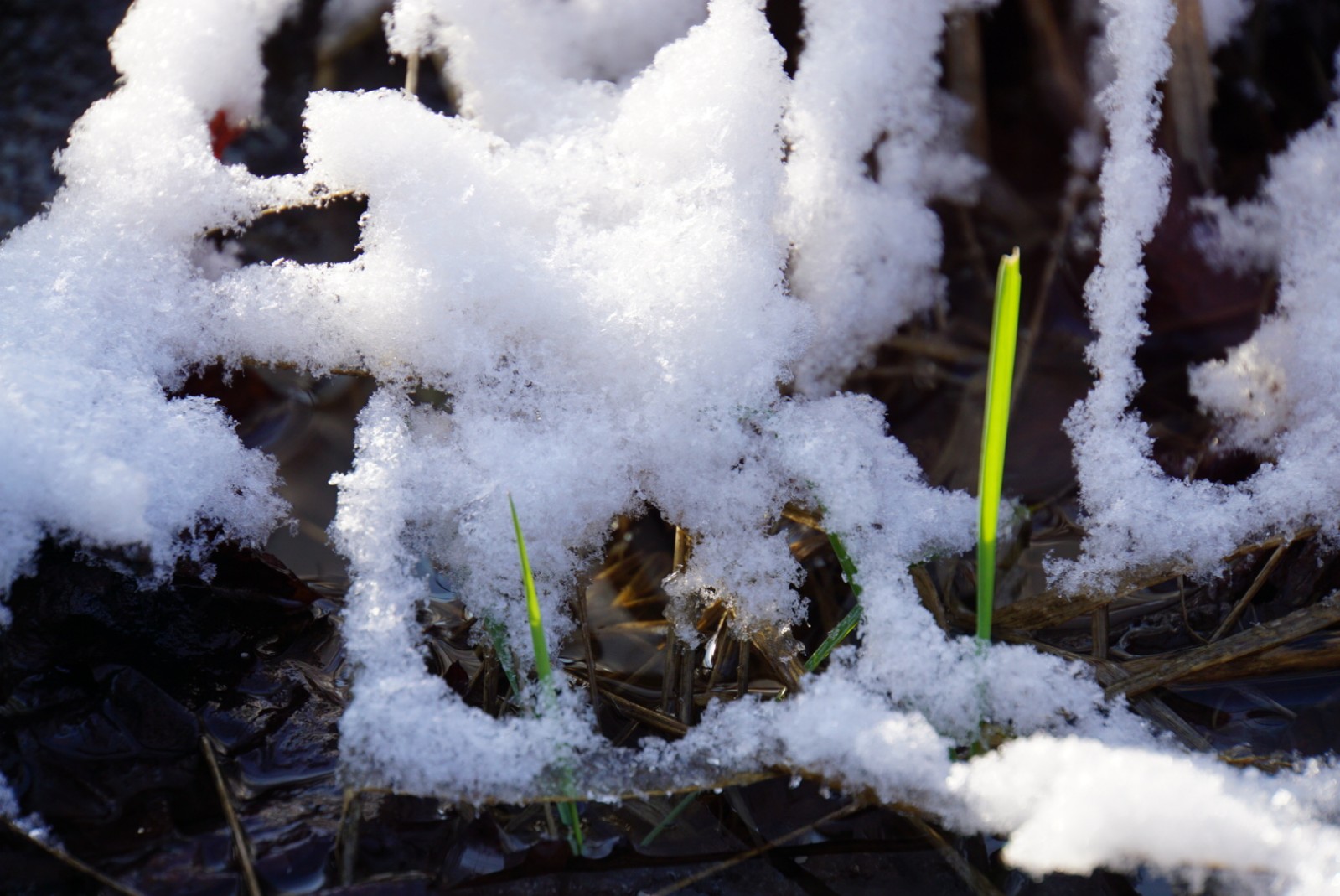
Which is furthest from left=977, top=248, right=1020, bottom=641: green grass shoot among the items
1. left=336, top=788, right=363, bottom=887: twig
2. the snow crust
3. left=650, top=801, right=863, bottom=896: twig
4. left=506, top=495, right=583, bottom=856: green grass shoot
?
left=336, top=788, right=363, bottom=887: twig

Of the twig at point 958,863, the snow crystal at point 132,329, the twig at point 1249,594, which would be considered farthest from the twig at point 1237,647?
the snow crystal at point 132,329

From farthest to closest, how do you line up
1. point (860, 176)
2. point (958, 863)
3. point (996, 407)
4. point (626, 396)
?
point (860, 176) → point (626, 396) → point (958, 863) → point (996, 407)

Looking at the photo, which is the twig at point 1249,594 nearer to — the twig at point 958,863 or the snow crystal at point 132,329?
the twig at point 958,863

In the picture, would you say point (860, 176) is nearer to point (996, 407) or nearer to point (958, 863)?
point (996, 407)

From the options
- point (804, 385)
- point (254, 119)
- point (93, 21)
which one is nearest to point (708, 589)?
point (804, 385)

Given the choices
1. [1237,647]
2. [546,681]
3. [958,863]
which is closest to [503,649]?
[546,681]

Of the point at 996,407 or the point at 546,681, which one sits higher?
the point at 996,407
